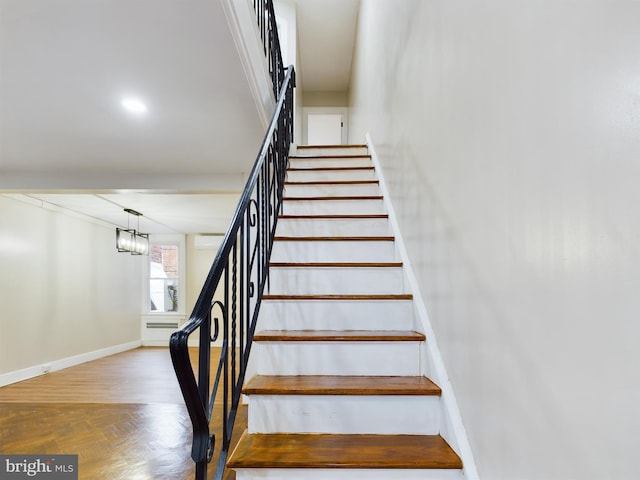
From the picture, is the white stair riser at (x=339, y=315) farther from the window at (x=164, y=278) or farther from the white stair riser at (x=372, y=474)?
the window at (x=164, y=278)

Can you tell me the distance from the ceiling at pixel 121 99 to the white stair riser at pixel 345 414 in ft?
5.95

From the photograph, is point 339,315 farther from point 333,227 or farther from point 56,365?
point 56,365

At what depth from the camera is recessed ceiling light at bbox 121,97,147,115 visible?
2.65m

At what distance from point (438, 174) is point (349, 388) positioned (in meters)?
0.98

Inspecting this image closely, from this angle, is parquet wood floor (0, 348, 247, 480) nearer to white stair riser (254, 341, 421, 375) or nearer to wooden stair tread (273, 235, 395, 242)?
white stair riser (254, 341, 421, 375)

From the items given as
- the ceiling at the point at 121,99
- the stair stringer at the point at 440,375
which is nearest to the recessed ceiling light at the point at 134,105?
the ceiling at the point at 121,99

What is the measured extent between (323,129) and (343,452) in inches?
313

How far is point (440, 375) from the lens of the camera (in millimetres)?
1587

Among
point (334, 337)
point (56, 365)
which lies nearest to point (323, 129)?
point (56, 365)

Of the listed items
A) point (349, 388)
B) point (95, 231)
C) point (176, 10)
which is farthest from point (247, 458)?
point (95, 231)

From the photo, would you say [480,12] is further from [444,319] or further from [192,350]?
[192,350]

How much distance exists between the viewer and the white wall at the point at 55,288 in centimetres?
499

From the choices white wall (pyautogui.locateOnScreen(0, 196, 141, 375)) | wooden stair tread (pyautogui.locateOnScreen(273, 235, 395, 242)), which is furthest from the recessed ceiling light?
white wall (pyautogui.locateOnScreen(0, 196, 141, 375))

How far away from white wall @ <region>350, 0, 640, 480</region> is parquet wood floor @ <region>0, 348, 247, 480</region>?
1.78 m
